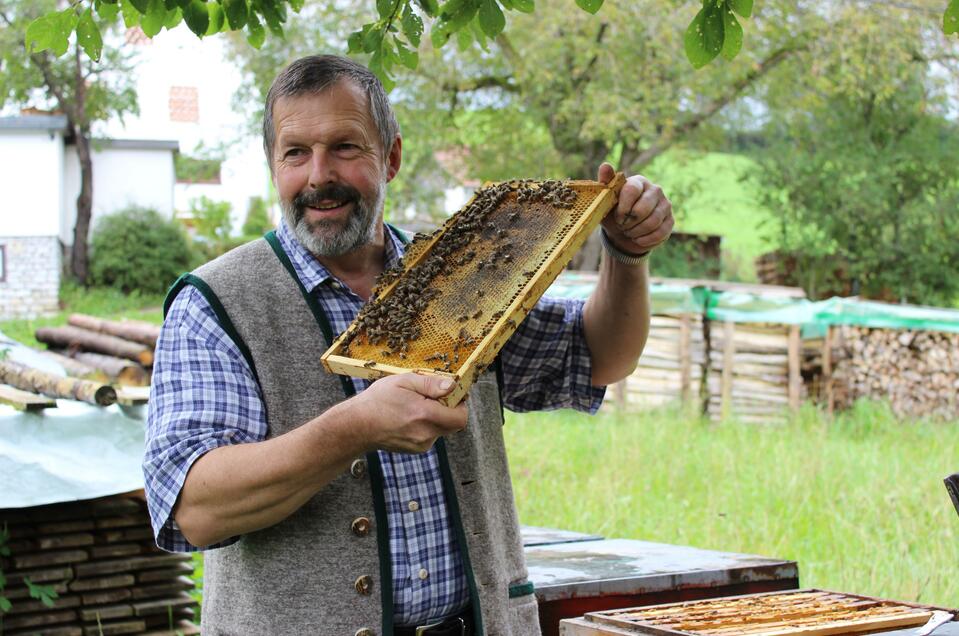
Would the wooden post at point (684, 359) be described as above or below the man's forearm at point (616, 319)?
above

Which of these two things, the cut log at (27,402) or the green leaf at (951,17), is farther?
the cut log at (27,402)

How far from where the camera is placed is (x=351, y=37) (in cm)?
362

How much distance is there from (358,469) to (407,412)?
461 millimetres

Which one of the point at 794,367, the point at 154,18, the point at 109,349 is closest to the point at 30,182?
the point at 109,349

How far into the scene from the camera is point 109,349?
41.0ft

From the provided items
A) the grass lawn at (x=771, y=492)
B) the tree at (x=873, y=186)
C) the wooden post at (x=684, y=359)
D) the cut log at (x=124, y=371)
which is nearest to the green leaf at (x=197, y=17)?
the grass lawn at (x=771, y=492)

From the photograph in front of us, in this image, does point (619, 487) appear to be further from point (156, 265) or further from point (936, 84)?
point (156, 265)

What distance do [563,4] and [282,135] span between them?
16.9 metres

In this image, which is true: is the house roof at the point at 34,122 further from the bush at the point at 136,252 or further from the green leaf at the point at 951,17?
the green leaf at the point at 951,17

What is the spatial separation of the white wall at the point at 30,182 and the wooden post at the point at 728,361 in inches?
761

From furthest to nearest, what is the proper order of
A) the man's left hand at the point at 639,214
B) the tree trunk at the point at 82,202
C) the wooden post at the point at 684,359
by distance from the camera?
the tree trunk at the point at 82,202 → the wooden post at the point at 684,359 → the man's left hand at the point at 639,214

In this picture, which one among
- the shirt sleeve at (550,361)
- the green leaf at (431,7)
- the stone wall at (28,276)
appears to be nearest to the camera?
the shirt sleeve at (550,361)

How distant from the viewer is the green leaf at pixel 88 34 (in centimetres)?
309

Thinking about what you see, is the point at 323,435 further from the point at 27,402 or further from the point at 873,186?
the point at 873,186
